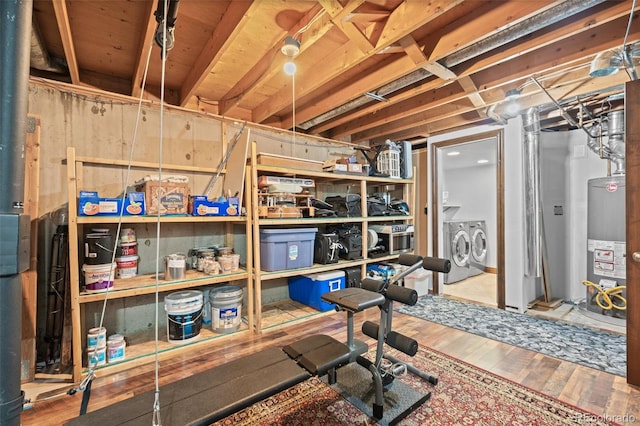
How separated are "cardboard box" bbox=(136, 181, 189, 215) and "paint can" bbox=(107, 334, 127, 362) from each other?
1047 millimetres

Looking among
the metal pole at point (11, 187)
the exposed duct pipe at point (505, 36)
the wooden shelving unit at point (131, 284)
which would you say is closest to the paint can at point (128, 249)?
the wooden shelving unit at point (131, 284)

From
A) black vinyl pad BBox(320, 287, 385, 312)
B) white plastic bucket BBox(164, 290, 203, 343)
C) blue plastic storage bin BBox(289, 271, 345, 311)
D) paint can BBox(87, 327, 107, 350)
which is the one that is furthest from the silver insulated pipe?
paint can BBox(87, 327, 107, 350)

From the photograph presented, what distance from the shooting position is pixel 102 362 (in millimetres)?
2211

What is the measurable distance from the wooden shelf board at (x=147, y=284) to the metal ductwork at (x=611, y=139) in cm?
419

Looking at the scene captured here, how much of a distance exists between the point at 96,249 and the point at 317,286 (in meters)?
2.15

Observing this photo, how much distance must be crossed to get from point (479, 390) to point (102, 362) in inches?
109

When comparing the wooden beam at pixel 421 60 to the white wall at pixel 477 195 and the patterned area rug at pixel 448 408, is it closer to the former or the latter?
the patterned area rug at pixel 448 408

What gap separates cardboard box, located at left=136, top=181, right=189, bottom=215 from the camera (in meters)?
2.39

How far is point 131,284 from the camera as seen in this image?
233cm

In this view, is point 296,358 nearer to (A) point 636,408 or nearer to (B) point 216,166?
(A) point 636,408

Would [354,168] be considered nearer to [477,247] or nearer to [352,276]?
[352,276]

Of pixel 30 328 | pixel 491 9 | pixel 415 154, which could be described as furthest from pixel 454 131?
pixel 30 328

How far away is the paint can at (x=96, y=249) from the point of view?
218 centimetres

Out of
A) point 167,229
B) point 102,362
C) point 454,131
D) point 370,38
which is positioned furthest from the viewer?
point 454,131
